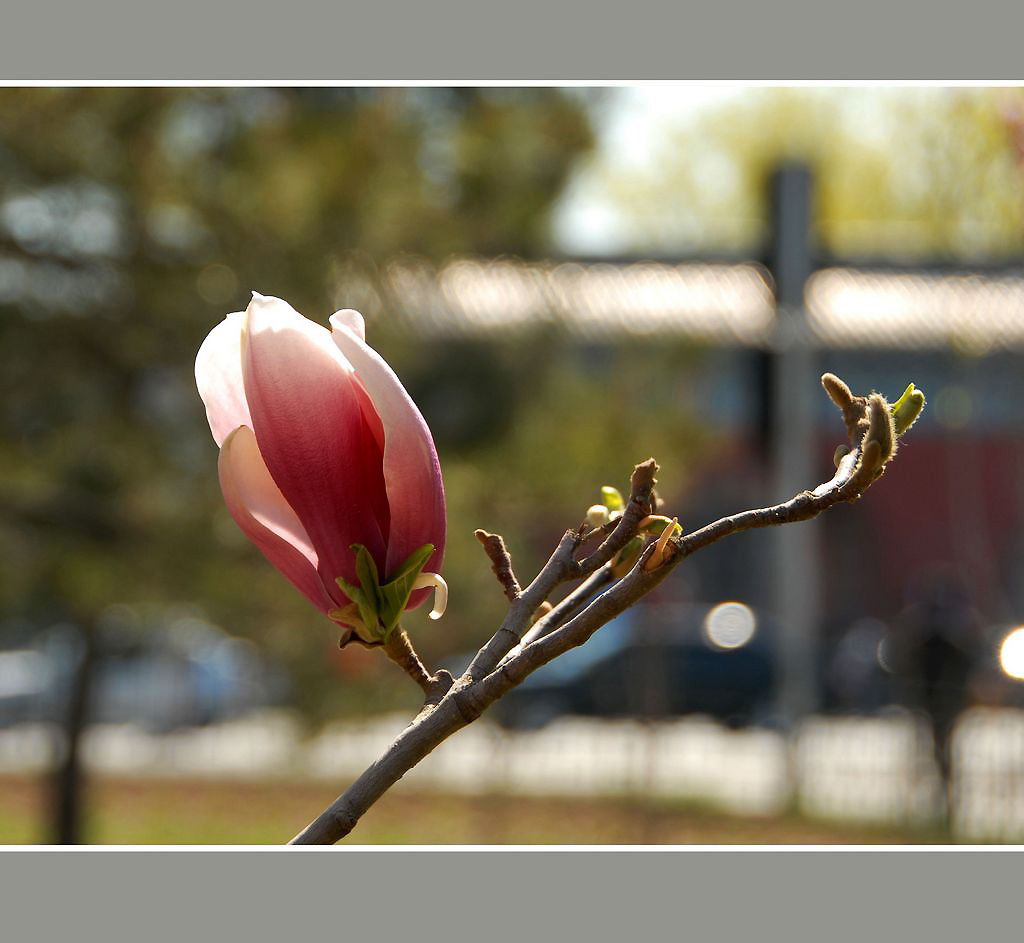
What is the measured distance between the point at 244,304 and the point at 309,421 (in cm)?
447

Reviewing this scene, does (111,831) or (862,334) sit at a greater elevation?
(862,334)

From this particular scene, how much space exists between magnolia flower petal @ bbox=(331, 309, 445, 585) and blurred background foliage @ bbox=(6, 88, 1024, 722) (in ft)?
13.0

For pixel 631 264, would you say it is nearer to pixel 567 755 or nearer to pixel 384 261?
pixel 567 755

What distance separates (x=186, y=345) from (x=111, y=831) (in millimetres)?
2482

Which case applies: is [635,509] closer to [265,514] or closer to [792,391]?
[265,514]

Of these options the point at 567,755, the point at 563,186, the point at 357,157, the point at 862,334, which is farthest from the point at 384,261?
the point at 862,334

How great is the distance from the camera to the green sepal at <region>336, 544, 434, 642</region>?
0.59 m

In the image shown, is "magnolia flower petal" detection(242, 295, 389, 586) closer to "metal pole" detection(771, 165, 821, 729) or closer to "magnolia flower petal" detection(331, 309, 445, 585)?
"magnolia flower petal" detection(331, 309, 445, 585)

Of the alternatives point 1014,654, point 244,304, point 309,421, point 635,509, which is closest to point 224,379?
point 309,421

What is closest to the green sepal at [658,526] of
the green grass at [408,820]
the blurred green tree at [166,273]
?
the blurred green tree at [166,273]

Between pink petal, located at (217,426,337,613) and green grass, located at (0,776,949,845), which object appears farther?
green grass, located at (0,776,949,845)

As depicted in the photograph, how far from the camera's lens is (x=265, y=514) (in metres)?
0.59

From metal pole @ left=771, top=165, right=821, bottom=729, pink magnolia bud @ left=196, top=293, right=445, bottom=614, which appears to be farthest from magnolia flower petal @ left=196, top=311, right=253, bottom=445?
metal pole @ left=771, top=165, right=821, bottom=729

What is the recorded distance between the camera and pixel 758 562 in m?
15.8
